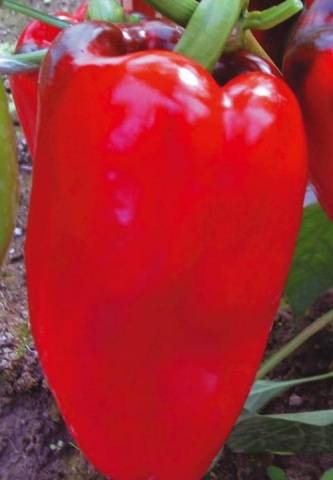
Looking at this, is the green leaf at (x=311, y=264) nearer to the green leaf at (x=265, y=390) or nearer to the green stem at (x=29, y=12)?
the green leaf at (x=265, y=390)

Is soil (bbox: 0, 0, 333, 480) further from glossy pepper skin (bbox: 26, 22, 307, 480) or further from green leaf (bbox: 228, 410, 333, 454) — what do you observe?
glossy pepper skin (bbox: 26, 22, 307, 480)

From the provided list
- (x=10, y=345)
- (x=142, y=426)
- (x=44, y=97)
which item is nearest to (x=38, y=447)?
(x=10, y=345)

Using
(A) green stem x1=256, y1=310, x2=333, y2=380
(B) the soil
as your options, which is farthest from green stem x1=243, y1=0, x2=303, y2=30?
(B) the soil

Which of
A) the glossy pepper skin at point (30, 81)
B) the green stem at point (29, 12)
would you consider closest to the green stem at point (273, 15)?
the green stem at point (29, 12)

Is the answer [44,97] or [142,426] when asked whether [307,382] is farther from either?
[44,97]

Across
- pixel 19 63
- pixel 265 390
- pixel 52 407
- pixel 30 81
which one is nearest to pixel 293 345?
pixel 265 390

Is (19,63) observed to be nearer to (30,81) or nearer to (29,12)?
(29,12)
